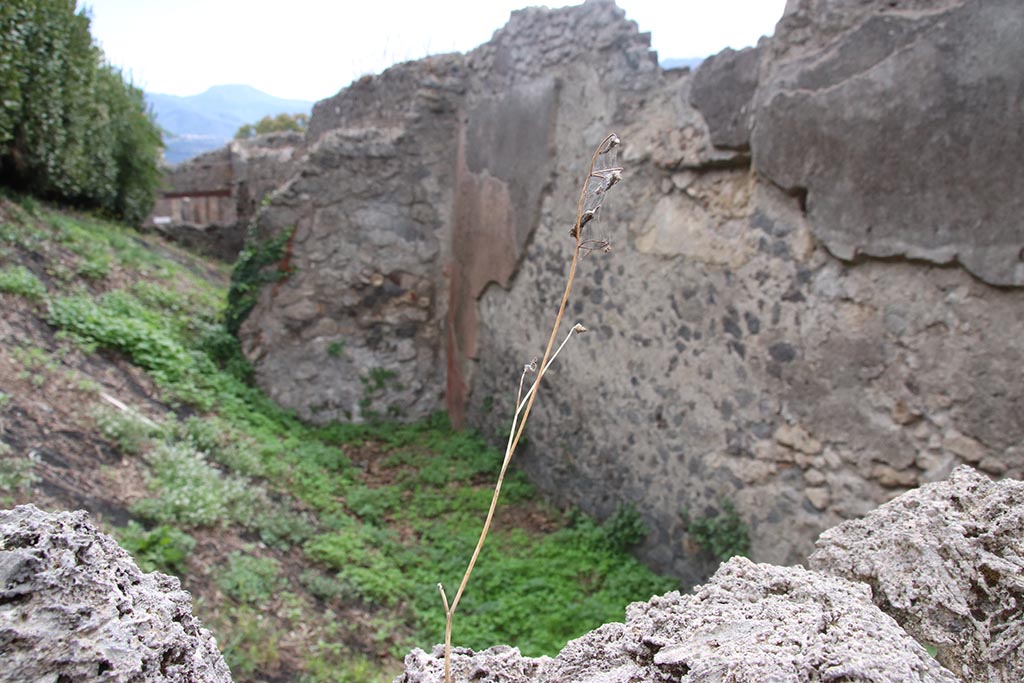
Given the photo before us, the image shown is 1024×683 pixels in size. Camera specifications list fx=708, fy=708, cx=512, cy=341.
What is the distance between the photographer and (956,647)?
1.08 meters

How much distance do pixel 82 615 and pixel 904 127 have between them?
2.91 metres

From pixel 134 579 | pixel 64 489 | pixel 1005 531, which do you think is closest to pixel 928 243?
pixel 1005 531

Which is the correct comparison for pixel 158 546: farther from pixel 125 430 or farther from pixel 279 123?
pixel 279 123

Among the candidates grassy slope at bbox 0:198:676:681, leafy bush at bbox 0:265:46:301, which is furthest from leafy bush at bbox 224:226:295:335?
leafy bush at bbox 0:265:46:301

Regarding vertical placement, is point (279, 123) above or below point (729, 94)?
above

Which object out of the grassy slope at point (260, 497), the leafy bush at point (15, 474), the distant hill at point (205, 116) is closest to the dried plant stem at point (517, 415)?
the grassy slope at point (260, 497)

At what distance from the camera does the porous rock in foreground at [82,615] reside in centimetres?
88

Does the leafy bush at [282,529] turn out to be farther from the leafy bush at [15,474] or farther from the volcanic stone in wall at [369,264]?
the volcanic stone in wall at [369,264]

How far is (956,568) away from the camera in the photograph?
1.13 metres

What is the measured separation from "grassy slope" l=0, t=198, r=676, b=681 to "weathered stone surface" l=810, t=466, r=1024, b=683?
224cm

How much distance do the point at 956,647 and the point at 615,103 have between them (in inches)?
143

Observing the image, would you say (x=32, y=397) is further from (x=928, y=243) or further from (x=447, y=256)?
(x=928, y=243)

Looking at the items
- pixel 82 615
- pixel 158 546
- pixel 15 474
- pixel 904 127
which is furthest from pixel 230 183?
pixel 82 615

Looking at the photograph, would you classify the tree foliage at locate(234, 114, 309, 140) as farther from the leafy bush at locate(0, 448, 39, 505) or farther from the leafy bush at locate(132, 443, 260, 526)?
the leafy bush at locate(0, 448, 39, 505)
